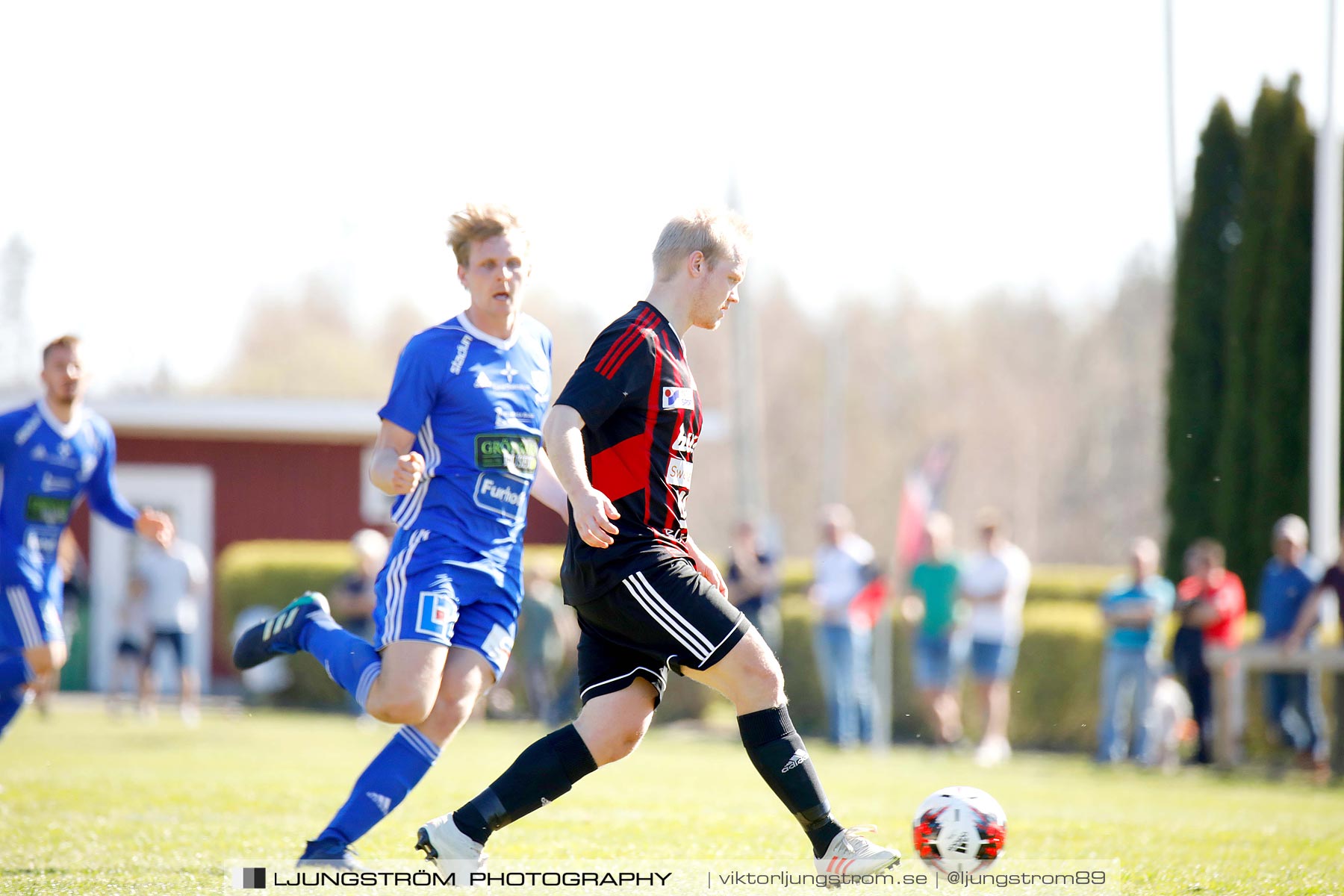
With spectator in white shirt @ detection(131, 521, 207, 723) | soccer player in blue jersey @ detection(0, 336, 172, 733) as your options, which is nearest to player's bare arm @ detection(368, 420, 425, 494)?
soccer player in blue jersey @ detection(0, 336, 172, 733)

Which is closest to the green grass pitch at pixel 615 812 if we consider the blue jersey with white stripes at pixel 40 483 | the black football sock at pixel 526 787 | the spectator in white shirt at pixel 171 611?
the black football sock at pixel 526 787

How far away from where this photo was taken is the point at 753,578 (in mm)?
15312

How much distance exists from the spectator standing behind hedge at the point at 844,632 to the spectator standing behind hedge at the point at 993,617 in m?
1.22

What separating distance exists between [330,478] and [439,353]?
19.4 m

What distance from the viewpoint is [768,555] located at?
1568 cm

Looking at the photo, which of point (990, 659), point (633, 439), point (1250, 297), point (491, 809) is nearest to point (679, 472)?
point (633, 439)

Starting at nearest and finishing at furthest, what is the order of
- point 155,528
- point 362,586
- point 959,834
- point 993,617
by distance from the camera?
point 959,834, point 155,528, point 993,617, point 362,586

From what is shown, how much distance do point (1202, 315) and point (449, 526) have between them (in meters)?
18.1

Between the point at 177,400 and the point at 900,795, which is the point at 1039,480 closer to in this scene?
the point at 177,400

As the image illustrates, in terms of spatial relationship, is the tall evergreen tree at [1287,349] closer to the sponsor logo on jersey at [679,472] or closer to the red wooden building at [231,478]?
the red wooden building at [231,478]

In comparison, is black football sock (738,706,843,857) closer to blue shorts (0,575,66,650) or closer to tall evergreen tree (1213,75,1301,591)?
blue shorts (0,575,66,650)

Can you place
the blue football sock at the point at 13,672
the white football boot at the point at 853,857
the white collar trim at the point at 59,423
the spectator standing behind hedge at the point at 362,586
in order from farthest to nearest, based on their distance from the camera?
the spectator standing behind hedge at the point at 362,586 < the white collar trim at the point at 59,423 < the blue football sock at the point at 13,672 < the white football boot at the point at 853,857

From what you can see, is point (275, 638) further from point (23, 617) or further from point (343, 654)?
point (23, 617)

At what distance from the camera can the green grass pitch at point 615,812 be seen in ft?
17.9
